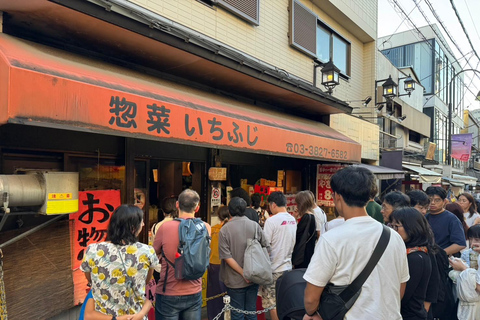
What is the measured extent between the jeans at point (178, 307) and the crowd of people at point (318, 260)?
12 mm

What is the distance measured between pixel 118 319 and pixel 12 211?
1940mm

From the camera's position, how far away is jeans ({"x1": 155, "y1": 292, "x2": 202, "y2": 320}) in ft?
12.8

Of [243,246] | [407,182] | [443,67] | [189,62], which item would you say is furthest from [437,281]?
[443,67]

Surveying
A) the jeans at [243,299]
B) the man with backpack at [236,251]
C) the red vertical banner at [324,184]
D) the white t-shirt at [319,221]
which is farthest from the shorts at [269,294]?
the red vertical banner at [324,184]

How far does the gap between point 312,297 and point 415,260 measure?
4.36 feet

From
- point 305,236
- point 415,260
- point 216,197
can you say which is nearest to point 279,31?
point 216,197

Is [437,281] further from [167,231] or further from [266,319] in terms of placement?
[266,319]

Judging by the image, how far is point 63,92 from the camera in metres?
3.17

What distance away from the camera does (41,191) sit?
12.1 ft

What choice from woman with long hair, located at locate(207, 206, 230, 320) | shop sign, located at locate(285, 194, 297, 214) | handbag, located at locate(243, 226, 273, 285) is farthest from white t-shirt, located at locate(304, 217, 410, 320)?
shop sign, located at locate(285, 194, 297, 214)

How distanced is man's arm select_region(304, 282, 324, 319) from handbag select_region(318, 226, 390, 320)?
64mm

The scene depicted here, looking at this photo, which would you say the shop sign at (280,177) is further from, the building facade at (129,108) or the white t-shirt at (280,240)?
the white t-shirt at (280,240)

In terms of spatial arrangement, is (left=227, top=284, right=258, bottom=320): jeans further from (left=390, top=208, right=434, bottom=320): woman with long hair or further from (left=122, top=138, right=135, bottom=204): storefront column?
(left=390, top=208, right=434, bottom=320): woman with long hair

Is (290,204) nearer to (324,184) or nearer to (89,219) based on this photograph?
(324,184)
